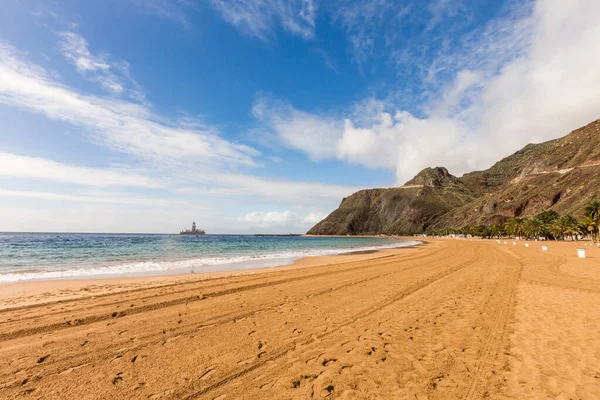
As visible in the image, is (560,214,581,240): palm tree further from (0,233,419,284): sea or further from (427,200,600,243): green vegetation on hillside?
(0,233,419,284): sea

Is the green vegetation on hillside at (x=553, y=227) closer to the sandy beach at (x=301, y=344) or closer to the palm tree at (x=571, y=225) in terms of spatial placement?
the palm tree at (x=571, y=225)

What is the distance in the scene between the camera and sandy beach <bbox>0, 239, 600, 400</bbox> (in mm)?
4699

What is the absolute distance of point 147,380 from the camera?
492cm

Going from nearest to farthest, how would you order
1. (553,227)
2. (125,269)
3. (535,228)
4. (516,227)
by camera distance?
1. (125,269)
2. (553,227)
3. (535,228)
4. (516,227)

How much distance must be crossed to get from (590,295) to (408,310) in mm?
8519

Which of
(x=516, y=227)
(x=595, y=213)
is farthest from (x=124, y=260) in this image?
(x=516, y=227)

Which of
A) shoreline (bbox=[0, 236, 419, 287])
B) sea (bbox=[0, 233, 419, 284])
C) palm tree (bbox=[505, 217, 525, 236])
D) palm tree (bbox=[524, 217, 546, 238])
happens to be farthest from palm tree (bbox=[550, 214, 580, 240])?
shoreline (bbox=[0, 236, 419, 287])

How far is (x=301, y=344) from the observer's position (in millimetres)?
6496

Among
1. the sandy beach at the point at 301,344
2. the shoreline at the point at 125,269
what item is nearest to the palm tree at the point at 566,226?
the sandy beach at the point at 301,344

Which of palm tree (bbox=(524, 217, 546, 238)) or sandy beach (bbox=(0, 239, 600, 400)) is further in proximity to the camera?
palm tree (bbox=(524, 217, 546, 238))

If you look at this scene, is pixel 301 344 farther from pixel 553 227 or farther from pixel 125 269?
pixel 553 227

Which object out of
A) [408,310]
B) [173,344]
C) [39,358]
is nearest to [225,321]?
[173,344]

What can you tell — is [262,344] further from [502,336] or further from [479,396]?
[502,336]

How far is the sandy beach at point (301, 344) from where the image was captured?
185 inches
